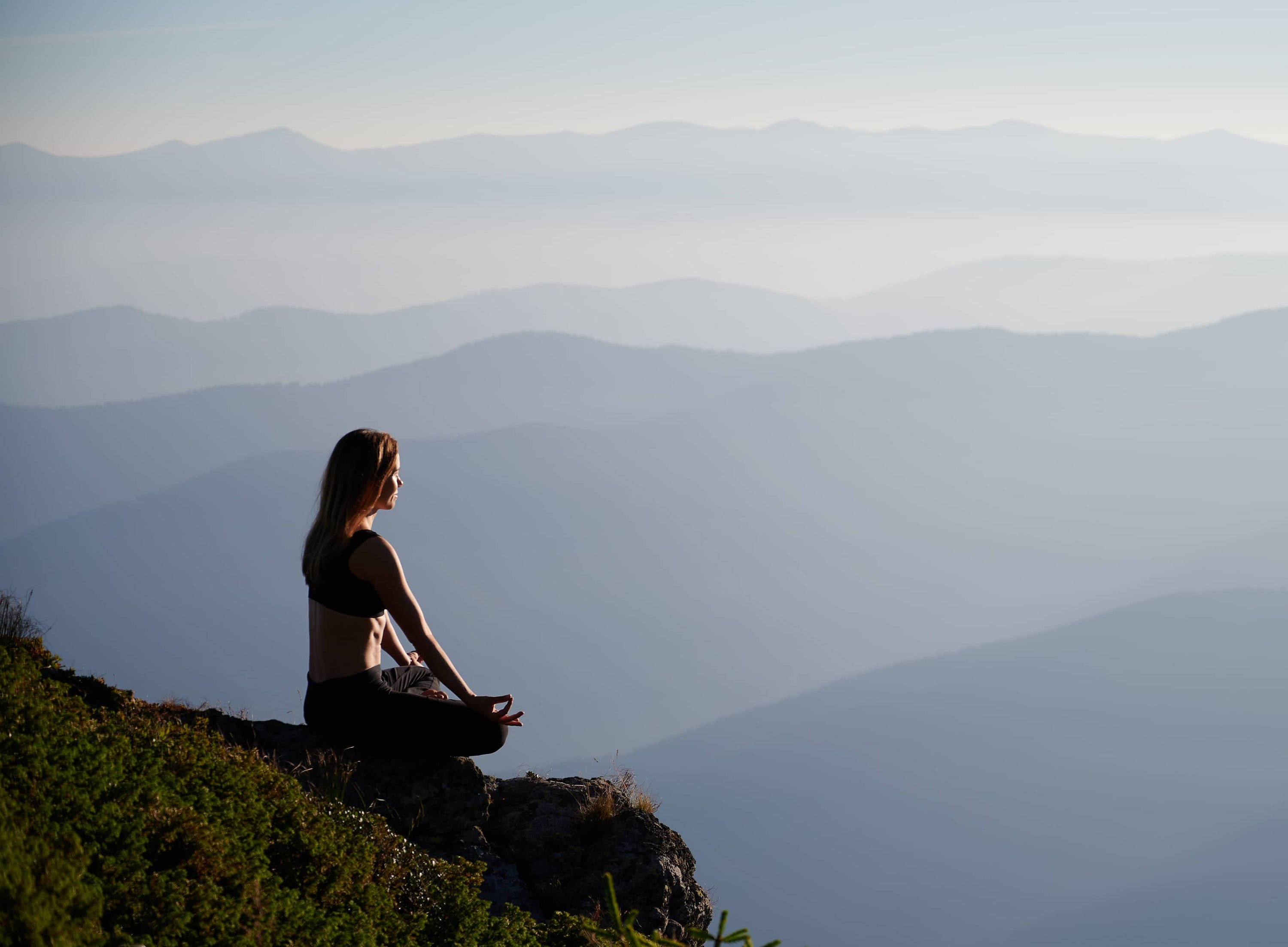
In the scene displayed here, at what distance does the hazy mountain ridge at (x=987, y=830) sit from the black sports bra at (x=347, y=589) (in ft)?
471

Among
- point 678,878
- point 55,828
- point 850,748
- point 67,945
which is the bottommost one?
point 67,945

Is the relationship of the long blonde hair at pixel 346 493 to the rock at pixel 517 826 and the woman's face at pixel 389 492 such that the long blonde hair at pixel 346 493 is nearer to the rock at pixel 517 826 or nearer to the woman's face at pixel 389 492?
the woman's face at pixel 389 492

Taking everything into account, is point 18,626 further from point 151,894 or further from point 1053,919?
point 1053,919

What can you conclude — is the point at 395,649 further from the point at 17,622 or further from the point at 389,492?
the point at 17,622

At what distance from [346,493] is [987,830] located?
188700 mm

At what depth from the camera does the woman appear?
16.7 feet

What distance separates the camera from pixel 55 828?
→ 10.0 ft

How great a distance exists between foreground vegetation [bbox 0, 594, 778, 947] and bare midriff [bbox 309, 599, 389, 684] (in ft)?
2.07

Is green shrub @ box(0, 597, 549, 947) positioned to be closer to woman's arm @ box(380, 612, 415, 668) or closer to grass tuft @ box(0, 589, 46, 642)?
grass tuft @ box(0, 589, 46, 642)

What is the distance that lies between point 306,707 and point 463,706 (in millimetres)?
1011

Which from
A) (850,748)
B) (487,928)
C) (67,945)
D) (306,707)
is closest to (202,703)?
(306,707)

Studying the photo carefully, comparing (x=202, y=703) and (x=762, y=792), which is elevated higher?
(x=762, y=792)

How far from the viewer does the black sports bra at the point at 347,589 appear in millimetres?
5090

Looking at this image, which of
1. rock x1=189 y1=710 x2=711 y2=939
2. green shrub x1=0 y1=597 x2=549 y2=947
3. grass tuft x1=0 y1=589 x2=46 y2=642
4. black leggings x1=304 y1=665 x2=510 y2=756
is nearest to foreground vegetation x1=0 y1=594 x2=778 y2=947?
green shrub x1=0 y1=597 x2=549 y2=947
